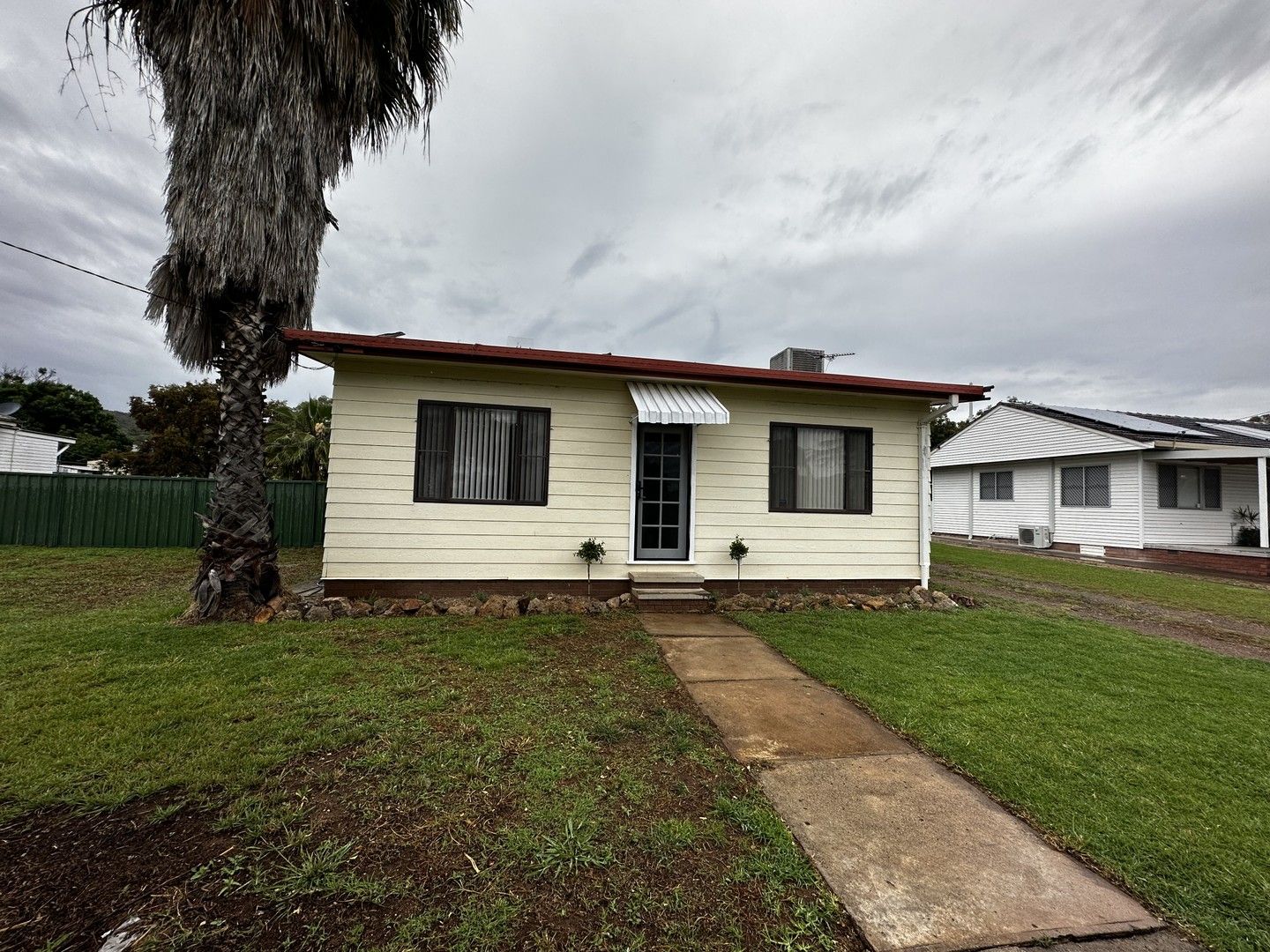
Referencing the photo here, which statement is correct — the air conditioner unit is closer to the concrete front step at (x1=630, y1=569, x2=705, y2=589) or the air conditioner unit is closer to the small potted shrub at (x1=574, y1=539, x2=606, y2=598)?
the concrete front step at (x1=630, y1=569, x2=705, y2=589)

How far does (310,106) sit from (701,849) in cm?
681

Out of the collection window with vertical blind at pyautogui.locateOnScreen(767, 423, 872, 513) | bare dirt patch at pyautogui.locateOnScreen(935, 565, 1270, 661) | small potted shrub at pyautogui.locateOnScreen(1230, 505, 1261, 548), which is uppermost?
window with vertical blind at pyautogui.locateOnScreen(767, 423, 872, 513)

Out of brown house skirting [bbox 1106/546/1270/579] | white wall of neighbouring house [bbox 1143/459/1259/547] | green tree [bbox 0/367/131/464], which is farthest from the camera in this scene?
green tree [bbox 0/367/131/464]

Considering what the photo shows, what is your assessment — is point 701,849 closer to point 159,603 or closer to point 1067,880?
point 1067,880

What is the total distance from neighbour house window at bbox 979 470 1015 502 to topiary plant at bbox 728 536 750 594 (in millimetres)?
15525

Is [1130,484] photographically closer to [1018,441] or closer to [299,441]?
[1018,441]

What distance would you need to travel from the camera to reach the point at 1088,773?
2.53 metres

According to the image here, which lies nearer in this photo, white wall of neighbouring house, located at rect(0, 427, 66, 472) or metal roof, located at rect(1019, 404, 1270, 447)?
metal roof, located at rect(1019, 404, 1270, 447)

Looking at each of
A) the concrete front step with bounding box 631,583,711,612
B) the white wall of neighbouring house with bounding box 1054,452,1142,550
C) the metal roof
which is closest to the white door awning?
the concrete front step with bounding box 631,583,711,612

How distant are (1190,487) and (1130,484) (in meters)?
1.91

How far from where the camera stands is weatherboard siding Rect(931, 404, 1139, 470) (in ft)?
45.4

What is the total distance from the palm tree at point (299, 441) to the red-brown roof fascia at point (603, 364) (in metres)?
8.45

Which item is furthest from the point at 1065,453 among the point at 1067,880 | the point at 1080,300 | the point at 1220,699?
the point at 1067,880

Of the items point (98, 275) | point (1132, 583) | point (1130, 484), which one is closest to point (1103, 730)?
point (1132, 583)
